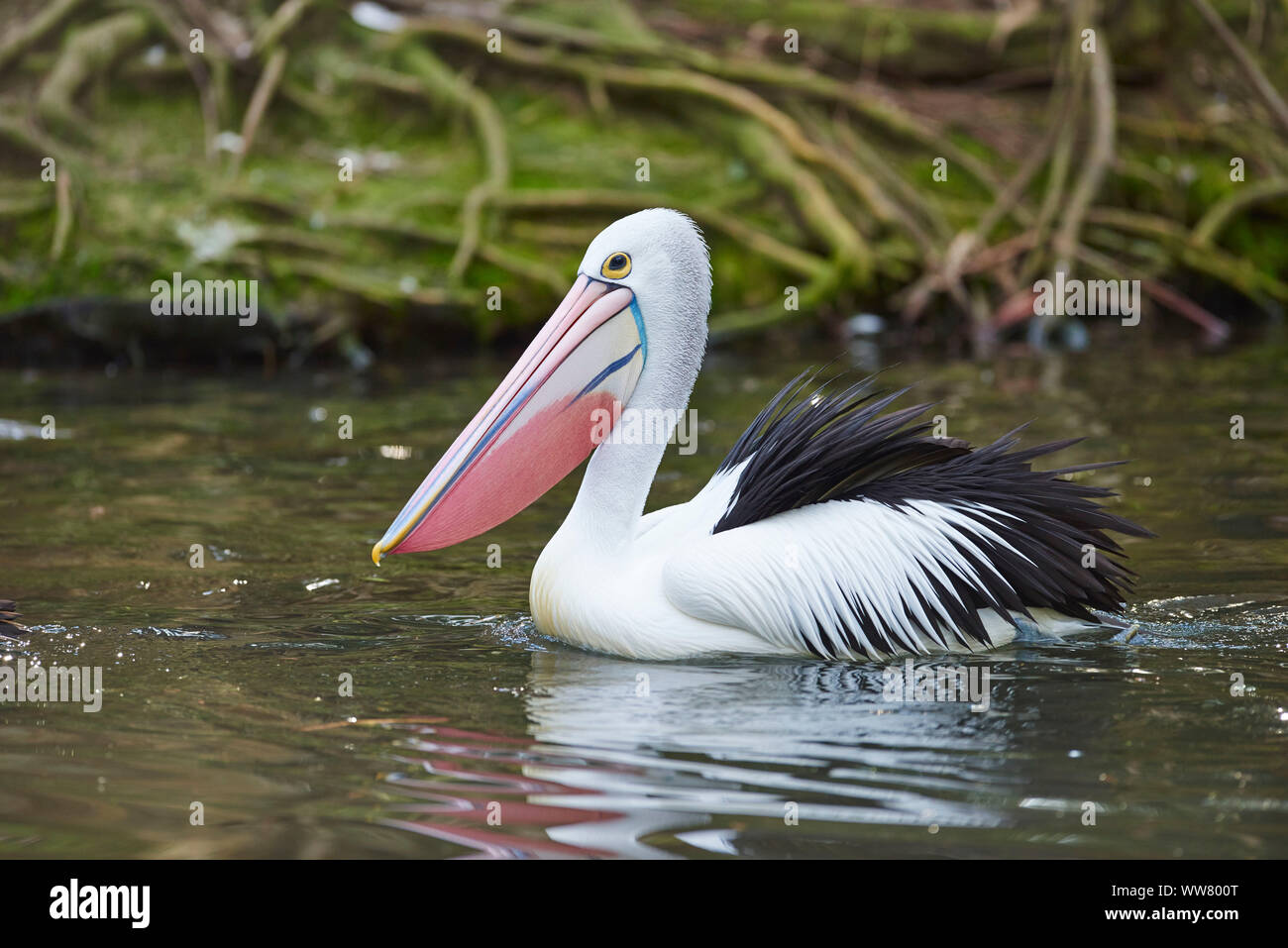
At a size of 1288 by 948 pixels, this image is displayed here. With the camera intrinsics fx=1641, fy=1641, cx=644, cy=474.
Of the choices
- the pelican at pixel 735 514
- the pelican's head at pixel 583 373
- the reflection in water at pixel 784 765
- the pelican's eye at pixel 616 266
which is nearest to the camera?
the reflection in water at pixel 784 765

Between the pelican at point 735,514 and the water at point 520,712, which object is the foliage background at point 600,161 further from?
the pelican at point 735,514

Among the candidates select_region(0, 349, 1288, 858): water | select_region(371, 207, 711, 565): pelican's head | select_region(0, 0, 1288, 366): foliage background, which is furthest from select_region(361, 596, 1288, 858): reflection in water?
select_region(0, 0, 1288, 366): foliage background

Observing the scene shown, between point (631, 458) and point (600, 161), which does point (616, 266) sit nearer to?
point (631, 458)

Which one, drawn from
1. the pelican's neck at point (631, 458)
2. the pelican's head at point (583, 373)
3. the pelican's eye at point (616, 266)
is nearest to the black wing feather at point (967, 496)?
the pelican's neck at point (631, 458)

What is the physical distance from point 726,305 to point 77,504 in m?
6.34

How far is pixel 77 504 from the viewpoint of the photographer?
726 cm

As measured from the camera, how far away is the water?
356 cm

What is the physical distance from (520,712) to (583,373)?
1315mm

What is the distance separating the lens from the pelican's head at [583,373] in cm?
517

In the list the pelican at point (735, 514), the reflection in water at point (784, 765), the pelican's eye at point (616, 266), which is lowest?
the reflection in water at point (784, 765)

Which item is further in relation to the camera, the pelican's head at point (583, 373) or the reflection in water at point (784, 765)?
the pelican's head at point (583, 373)

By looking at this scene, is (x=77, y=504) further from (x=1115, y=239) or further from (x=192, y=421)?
(x=1115, y=239)

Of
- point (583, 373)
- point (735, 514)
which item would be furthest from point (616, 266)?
point (735, 514)
